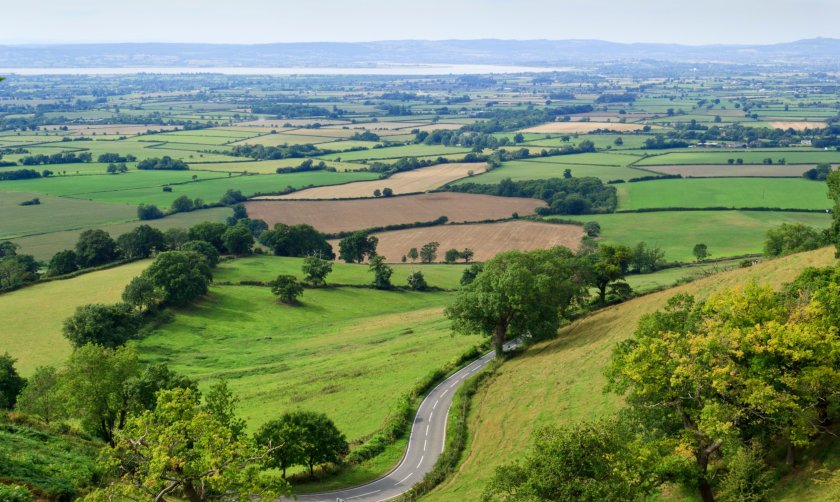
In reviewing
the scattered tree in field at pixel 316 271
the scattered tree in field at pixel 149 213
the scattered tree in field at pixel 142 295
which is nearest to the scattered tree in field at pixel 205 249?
the scattered tree in field at pixel 316 271

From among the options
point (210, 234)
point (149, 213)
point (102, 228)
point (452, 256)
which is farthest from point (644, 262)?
point (102, 228)

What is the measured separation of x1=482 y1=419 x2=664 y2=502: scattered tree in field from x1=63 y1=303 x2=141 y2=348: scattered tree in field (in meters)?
58.3

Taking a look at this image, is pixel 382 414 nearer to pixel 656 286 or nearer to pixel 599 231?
pixel 656 286

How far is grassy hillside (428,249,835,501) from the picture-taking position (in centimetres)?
4872

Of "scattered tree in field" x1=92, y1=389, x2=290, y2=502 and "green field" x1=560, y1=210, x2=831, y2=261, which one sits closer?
"scattered tree in field" x1=92, y1=389, x2=290, y2=502

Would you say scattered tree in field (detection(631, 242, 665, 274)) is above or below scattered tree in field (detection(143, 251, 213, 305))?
below

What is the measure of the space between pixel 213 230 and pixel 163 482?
104103mm

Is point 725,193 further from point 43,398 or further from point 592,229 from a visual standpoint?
point 43,398

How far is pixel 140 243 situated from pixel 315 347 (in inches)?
2095

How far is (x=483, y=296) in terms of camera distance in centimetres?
7069

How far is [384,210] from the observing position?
170m

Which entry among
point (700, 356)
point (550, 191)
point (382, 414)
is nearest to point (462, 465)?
point (382, 414)

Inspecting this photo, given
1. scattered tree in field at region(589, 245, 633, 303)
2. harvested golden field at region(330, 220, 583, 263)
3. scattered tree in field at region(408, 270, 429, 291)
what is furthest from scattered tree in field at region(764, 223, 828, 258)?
scattered tree in field at region(408, 270, 429, 291)

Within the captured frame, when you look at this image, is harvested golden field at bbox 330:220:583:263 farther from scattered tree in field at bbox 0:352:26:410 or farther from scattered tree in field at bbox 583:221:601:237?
scattered tree in field at bbox 0:352:26:410
